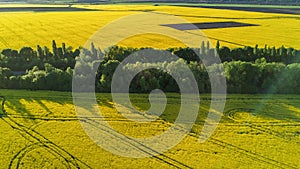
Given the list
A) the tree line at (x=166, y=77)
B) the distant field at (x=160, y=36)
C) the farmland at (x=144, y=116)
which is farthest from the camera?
the distant field at (x=160, y=36)

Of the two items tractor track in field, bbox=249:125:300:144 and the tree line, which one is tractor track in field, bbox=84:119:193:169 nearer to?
the tree line

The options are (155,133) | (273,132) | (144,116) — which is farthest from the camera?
(144,116)

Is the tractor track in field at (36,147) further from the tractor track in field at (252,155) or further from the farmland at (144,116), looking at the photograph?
the tractor track in field at (252,155)

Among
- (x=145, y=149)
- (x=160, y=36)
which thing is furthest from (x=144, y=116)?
(x=160, y=36)

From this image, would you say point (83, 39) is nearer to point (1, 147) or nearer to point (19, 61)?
point (19, 61)

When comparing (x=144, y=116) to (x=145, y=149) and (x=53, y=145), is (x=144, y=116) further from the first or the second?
(x=53, y=145)

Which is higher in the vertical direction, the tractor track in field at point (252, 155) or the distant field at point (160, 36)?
the distant field at point (160, 36)

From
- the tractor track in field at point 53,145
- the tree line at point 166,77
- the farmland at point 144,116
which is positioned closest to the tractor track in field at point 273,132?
the farmland at point 144,116

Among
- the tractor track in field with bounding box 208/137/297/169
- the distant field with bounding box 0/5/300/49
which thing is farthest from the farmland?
the distant field with bounding box 0/5/300/49
